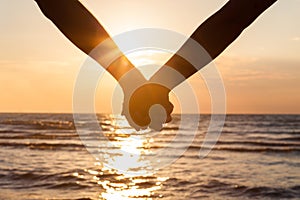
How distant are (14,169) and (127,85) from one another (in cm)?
1773

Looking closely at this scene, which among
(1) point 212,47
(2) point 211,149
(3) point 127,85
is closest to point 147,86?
(3) point 127,85

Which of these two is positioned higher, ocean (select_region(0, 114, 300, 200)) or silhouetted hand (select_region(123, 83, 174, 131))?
ocean (select_region(0, 114, 300, 200))

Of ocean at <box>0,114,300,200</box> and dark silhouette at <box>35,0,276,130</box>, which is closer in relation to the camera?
dark silhouette at <box>35,0,276,130</box>

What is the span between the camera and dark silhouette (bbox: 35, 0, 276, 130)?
4.50 ft

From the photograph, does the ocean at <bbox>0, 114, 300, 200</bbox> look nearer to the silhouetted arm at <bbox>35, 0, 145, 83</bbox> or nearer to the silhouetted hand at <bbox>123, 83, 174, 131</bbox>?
the silhouetted hand at <bbox>123, 83, 174, 131</bbox>

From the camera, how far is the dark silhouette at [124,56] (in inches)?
54.0

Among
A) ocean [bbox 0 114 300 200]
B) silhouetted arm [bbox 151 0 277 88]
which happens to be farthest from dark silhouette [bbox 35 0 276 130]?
ocean [bbox 0 114 300 200]

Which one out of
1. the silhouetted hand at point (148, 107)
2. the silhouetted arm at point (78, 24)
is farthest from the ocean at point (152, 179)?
the silhouetted arm at point (78, 24)

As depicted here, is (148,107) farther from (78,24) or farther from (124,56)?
(78,24)

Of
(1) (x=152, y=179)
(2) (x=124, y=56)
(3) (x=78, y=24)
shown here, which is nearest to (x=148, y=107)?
(2) (x=124, y=56)

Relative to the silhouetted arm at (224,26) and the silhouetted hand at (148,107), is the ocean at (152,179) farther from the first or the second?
the silhouetted arm at (224,26)

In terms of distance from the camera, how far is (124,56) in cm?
144

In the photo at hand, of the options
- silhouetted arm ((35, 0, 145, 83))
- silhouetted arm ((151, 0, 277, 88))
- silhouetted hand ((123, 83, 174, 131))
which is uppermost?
silhouetted arm ((35, 0, 145, 83))

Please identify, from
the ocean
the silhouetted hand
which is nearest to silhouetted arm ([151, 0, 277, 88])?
the silhouetted hand
